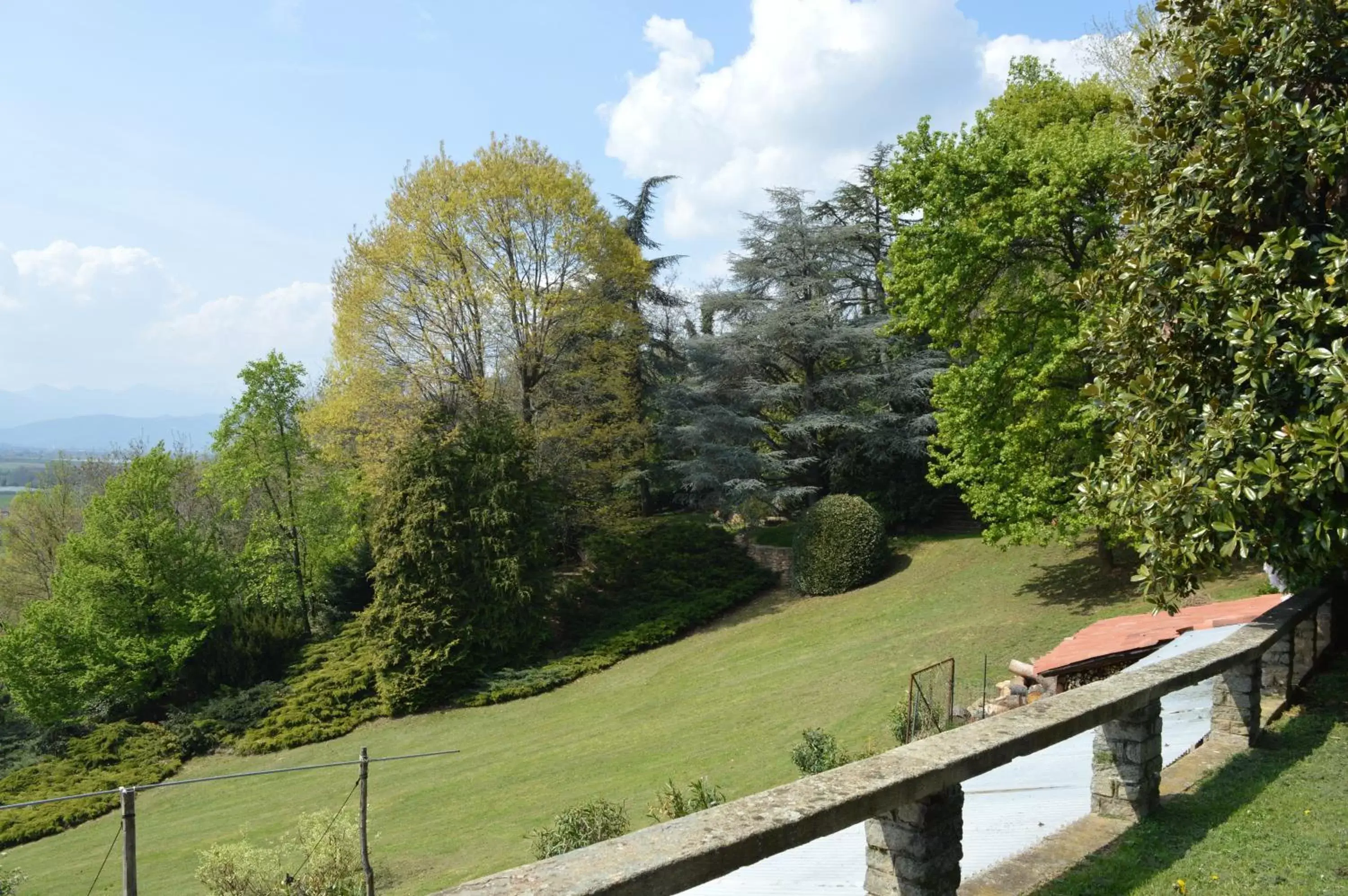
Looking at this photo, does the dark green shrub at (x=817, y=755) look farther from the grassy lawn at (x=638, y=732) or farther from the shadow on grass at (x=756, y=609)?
the shadow on grass at (x=756, y=609)

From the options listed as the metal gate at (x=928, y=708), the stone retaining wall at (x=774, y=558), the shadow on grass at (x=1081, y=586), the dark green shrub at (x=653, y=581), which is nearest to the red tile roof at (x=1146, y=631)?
the metal gate at (x=928, y=708)

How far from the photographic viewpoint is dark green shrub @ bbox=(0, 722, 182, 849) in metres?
19.3

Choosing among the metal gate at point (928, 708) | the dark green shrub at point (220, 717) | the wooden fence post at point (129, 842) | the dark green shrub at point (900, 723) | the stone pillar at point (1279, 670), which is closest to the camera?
the stone pillar at point (1279, 670)

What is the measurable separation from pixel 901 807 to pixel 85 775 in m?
23.7

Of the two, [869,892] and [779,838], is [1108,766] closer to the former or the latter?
[869,892]

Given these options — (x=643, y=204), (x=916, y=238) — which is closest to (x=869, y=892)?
(x=916, y=238)

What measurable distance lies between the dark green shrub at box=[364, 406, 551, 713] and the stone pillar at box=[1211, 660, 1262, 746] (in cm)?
1854

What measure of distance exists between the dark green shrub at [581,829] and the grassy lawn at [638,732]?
2.77 feet

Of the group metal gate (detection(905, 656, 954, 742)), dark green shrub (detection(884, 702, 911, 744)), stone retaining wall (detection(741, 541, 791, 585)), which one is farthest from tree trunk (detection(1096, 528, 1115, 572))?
stone retaining wall (detection(741, 541, 791, 585))

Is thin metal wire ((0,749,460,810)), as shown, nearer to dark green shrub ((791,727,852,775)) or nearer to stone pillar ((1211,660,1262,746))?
dark green shrub ((791,727,852,775))

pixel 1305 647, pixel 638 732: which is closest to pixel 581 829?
pixel 638 732

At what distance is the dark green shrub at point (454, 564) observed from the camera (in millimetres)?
21938

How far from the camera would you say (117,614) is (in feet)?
78.5

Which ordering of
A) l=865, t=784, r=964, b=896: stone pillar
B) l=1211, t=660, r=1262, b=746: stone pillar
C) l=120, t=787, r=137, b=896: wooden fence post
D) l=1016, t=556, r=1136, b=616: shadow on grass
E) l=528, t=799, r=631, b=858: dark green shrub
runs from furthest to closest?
l=1016, t=556, r=1136, b=616: shadow on grass, l=528, t=799, r=631, b=858: dark green shrub, l=120, t=787, r=137, b=896: wooden fence post, l=1211, t=660, r=1262, b=746: stone pillar, l=865, t=784, r=964, b=896: stone pillar
